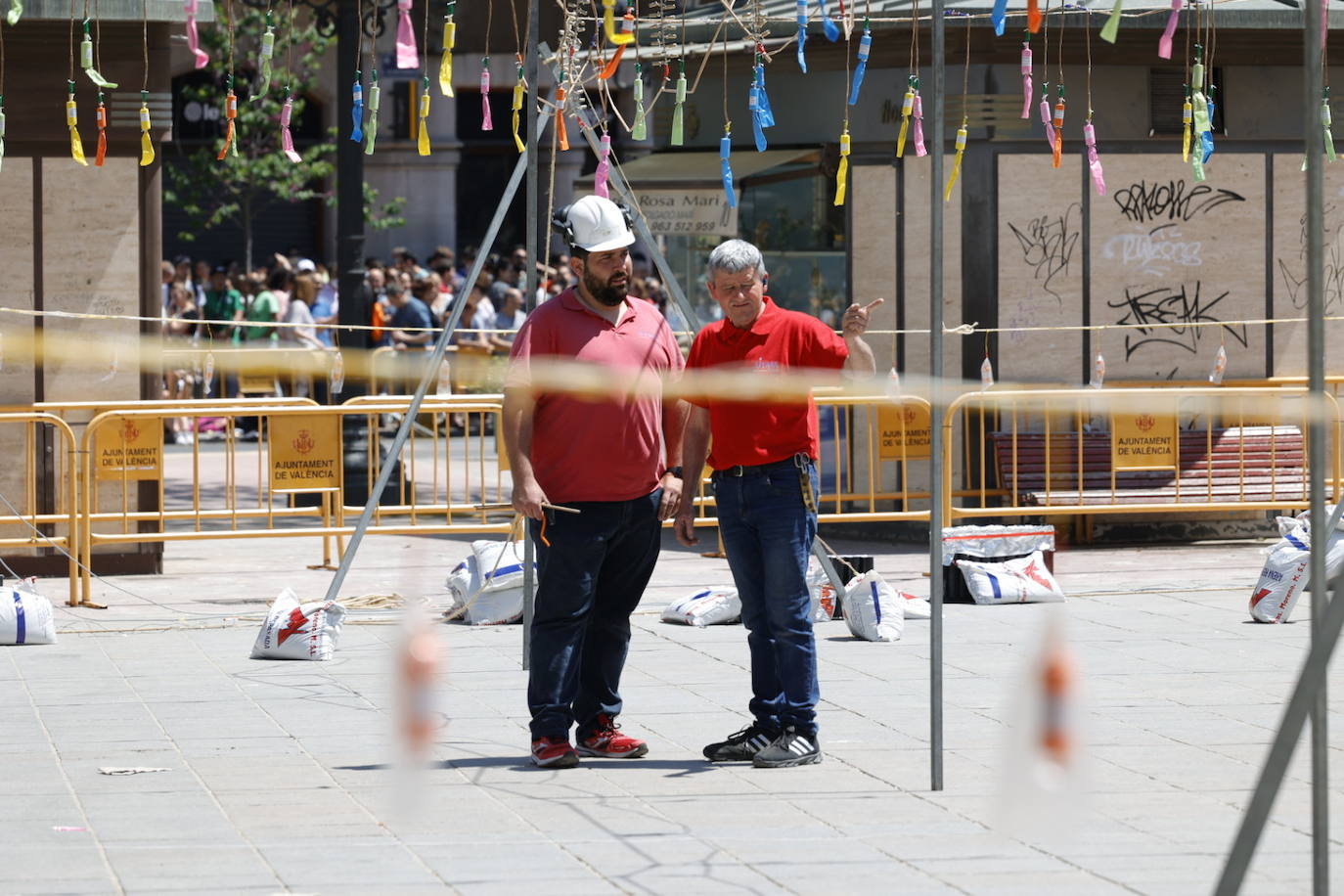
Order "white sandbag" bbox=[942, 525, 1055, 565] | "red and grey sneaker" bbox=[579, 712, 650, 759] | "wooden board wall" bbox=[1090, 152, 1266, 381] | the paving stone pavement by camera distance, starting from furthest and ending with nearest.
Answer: "wooden board wall" bbox=[1090, 152, 1266, 381] < "white sandbag" bbox=[942, 525, 1055, 565] < "red and grey sneaker" bbox=[579, 712, 650, 759] < the paving stone pavement

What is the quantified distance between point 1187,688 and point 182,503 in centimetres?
1011

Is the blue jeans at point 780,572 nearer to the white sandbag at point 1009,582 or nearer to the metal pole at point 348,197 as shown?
the white sandbag at point 1009,582

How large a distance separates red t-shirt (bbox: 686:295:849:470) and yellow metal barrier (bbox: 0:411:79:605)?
528 cm

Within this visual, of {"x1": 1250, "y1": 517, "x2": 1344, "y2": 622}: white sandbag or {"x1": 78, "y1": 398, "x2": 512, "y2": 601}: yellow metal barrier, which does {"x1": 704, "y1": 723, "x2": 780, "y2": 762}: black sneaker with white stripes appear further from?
{"x1": 78, "y1": 398, "x2": 512, "y2": 601}: yellow metal barrier

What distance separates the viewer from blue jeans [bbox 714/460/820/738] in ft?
23.8

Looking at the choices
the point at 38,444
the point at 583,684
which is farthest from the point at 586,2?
the point at 38,444

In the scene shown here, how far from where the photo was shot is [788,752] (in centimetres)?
720

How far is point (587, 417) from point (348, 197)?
876cm

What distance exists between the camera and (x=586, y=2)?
32.5 ft

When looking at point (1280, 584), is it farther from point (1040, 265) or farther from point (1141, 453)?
point (1040, 265)

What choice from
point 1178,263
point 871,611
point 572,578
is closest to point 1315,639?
point 572,578

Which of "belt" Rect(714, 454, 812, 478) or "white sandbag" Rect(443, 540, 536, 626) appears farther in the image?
"white sandbag" Rect(443, 540, 536, 626)

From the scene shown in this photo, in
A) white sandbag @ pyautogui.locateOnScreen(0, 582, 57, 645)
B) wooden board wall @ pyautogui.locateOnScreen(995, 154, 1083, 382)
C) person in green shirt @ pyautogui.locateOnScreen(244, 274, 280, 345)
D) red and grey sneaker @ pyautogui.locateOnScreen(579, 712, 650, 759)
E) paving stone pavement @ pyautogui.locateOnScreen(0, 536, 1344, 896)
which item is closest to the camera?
paving stone pavement @ pyautogui.locateOnScreen(0, 536, 1344, 896)

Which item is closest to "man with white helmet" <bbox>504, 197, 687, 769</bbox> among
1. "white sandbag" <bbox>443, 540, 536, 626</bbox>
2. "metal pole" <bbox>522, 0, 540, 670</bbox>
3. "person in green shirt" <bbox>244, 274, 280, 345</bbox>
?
"metal pole" <bbox>522, 0, 540, 670</bbox>
